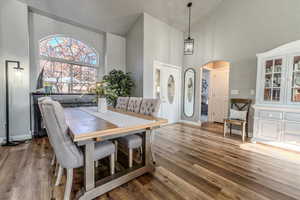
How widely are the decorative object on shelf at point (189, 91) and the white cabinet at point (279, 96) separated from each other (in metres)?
2.01

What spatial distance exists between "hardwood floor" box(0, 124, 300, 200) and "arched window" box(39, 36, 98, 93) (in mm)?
1775

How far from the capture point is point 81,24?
12.8 feet

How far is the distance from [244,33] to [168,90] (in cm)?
273

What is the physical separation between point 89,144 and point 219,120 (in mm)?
5295

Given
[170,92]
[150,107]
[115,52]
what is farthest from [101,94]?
[170,92]

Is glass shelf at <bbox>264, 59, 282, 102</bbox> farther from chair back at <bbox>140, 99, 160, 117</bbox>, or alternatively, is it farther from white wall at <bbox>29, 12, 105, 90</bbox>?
white wall at <bbox>29, 12, 105, 90</bbox>

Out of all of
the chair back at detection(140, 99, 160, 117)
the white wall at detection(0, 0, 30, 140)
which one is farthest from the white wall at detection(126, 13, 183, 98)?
the white wall at detection(0, 0, 30, 140)

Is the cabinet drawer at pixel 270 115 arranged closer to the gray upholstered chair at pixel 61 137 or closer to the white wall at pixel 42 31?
the gray upholstered chair at pixel 61 137

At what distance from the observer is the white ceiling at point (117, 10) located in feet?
10.9

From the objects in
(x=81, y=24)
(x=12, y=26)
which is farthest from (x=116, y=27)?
(x=12, y=26)

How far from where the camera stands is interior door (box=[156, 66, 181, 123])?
15.0 feet

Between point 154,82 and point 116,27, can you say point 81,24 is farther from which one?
point 154,82

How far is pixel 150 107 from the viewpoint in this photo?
236cm

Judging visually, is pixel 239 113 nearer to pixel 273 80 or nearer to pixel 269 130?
pixel 269 130
